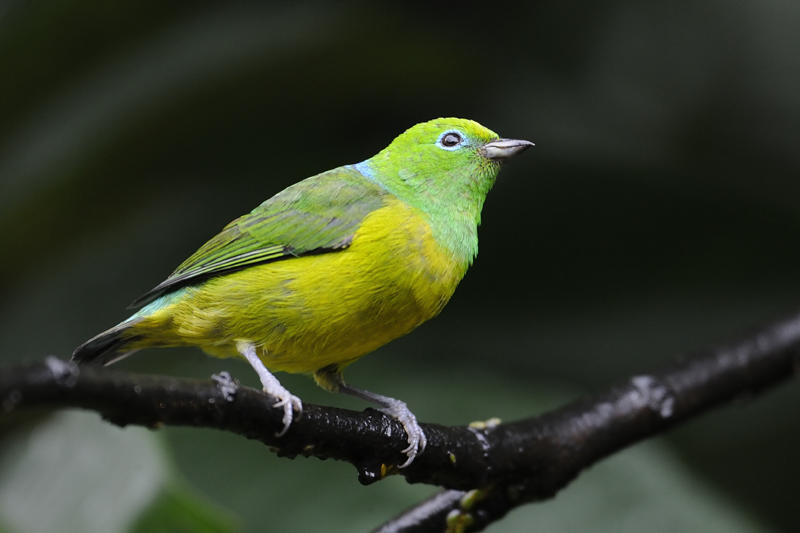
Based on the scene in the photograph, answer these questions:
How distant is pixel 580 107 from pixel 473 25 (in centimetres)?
69

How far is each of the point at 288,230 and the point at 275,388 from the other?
49 cm

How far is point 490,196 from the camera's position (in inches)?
164

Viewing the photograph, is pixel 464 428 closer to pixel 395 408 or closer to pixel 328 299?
pixel 395 408

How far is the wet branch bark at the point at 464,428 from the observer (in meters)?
1.27

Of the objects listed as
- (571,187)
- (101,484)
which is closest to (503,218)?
(571,187)

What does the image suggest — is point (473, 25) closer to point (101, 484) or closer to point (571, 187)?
point (571, 187)

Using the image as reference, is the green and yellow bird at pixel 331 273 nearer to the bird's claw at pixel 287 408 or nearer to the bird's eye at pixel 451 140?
the bird's eye at pixel 451 140

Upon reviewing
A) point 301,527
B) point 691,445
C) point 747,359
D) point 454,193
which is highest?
point 454,193

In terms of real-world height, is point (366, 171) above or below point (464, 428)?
above

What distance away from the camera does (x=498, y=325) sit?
420 centimetres

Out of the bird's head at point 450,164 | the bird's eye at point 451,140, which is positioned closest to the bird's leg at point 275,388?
the bird's head at point 450,164

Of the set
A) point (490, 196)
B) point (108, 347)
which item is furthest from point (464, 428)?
point (490, 196)

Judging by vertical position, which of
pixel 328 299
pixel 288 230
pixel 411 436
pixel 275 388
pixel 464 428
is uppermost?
pixel 288 230

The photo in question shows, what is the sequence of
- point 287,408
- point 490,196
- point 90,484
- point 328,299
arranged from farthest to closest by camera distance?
point 490,196
point 90,484
point 328,299
point 287,408
